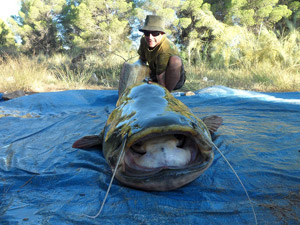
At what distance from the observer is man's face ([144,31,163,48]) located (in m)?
3.02

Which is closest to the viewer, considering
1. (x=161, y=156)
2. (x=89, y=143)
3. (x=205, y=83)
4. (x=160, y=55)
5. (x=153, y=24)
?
(x=161, y=156)

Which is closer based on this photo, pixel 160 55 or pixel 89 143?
pixel 89 143

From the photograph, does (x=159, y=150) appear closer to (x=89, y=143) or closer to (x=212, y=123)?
(x=89, y=143)

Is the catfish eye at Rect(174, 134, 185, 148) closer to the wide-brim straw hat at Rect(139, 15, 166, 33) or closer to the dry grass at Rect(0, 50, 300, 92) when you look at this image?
the wide-brim straw hat at Rect(139, 15, 166, 33)

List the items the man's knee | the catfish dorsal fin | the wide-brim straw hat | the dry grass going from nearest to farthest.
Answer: the catfish dorsal fin < the wide-brim straw hat < the man's knee < the dry grass

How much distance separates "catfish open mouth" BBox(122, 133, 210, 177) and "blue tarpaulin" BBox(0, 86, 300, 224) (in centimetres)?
12

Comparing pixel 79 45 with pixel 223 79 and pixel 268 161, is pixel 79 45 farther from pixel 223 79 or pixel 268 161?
pixel 268 161

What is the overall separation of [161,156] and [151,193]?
7.1 inches

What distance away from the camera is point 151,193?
103 centimetres

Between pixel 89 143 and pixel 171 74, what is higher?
pixel 171 74

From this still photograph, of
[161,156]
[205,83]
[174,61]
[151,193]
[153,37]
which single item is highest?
[153,37]

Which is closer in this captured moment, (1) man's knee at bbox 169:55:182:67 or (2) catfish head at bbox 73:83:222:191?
(2) catfish head at bbox 73:83:222:191

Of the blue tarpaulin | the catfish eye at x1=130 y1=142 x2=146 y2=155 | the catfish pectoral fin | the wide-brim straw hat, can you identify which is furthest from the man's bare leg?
the catfish eye at x1=130 y1=142 x2=146 y2=155

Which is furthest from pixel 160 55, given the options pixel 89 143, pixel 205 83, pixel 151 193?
pixel 205 83
